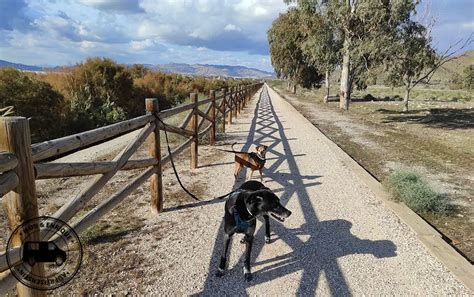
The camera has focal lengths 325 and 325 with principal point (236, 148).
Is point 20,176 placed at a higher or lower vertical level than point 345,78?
lower

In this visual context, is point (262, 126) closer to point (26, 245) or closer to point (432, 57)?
point (26, 245)

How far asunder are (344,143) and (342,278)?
8318mm

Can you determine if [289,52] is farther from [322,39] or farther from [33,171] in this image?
[33,171]

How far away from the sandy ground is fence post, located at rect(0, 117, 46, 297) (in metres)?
1.43

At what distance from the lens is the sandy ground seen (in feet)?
10.9

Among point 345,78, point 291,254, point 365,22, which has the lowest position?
point 291,254

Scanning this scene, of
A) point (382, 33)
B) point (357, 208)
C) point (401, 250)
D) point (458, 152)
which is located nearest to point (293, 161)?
point (357, 208)

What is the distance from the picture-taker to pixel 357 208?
17.5 ft

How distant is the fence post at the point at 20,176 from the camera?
191cm

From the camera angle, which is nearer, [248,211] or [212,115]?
[248,211]

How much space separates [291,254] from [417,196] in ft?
9.35

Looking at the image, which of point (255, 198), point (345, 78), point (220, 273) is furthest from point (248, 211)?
point (345, 78)

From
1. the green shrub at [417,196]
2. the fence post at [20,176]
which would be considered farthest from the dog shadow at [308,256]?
the fence post at [20,176]

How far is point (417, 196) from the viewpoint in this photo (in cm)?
545
